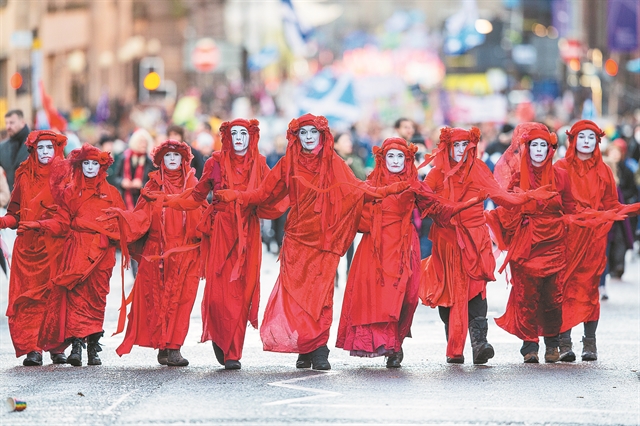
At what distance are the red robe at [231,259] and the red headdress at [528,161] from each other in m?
1.95

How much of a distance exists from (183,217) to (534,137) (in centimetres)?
290

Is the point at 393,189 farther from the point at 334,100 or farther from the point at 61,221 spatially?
the point at 334,100

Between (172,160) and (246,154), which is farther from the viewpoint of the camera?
(172,160)

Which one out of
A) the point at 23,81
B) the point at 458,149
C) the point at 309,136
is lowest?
the point at 458,149

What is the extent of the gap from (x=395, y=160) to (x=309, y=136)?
0.75 m

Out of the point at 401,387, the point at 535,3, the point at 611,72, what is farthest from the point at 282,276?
the point at 535,3

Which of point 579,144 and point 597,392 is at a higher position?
point 579,144

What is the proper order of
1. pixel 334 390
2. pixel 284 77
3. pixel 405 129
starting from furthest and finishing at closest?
1. pixel 284 77
2. pixel 405 129
3. pixel 334 390

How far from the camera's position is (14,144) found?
1730cm

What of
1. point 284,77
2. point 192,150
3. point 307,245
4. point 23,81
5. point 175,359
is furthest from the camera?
point 284,77

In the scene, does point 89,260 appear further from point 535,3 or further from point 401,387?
point 535,3

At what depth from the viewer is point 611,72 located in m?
55.8

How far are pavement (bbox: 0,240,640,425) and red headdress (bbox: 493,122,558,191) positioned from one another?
147 cm

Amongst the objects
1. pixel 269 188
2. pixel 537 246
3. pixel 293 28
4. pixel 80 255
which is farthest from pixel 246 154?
pixel 293 28
